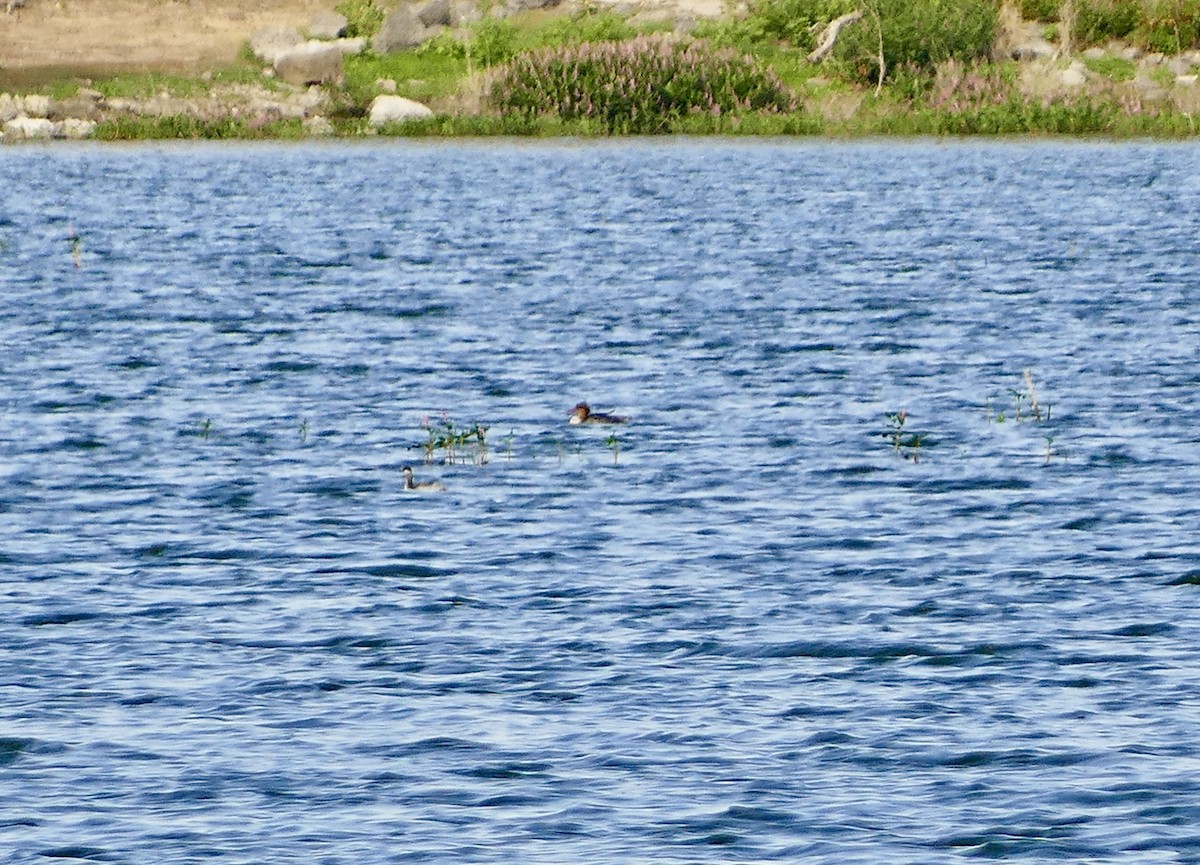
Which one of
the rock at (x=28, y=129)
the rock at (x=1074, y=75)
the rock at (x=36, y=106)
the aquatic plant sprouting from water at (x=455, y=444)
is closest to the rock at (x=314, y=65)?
the rock at (x=36, y=106)

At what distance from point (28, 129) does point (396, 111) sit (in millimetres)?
11790

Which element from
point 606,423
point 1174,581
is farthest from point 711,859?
point 606,423

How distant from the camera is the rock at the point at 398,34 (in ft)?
277

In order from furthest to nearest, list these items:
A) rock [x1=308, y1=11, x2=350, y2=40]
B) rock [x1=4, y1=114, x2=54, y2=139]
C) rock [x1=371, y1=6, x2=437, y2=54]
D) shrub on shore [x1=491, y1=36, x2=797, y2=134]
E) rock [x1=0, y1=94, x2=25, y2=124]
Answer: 1. rock [x1=308, y1=11, x2=350, y2=40]
2. rock [x1=371, y1=6, x2=437, y2=54]
3. rock [x1=0, y1=94, x2=25, y2=124]
4. rock [x1=4, y1=114, x2=54, y2=139]
5. shrub on shore [x1=491, y1=36, x2=797, y2=134]

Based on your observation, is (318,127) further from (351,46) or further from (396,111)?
(351,46)

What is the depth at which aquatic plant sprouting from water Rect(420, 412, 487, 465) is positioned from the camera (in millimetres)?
22000

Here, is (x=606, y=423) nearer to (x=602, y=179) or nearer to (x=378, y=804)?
(x=378, y=804)

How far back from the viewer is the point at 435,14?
8712cm

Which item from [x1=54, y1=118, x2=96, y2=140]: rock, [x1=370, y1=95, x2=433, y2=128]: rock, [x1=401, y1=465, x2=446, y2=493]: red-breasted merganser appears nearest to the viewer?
[x1=401, y1=465, x2=446, y2=493]: red-breasted merganser

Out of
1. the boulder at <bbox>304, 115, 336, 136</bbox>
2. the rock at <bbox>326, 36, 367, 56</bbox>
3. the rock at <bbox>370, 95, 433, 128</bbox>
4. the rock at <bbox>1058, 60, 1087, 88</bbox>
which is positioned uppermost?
the rock at <bbox>326, 36, 367, 56</bbox>

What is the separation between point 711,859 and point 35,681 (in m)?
5.04

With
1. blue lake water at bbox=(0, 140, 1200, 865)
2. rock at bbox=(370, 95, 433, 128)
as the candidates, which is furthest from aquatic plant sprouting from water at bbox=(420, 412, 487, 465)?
rock at bbox=(370, 95, 433, 128)

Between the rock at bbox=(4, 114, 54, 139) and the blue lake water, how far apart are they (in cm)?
3687

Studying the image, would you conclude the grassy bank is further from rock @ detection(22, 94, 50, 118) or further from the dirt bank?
the dirt bank
